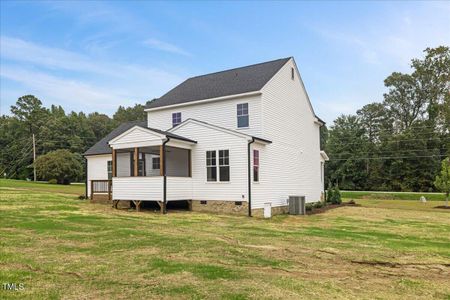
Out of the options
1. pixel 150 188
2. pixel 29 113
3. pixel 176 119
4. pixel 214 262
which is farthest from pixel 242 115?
pixel 29 113

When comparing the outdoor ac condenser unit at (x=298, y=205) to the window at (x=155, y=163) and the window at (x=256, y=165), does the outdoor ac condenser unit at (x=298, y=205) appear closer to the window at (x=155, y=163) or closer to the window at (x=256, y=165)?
the window at (x=256, y=165)

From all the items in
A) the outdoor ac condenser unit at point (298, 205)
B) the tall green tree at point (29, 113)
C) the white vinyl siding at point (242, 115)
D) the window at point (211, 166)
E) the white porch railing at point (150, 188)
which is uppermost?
the tall green tree at point (29, 113)

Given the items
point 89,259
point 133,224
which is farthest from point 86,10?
point 89,259

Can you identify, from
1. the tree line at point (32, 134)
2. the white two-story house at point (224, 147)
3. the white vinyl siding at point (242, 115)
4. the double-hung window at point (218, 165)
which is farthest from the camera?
the tree line at point (32, 134)

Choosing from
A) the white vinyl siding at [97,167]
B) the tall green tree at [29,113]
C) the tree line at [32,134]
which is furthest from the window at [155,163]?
the tall green tree at [29,113]

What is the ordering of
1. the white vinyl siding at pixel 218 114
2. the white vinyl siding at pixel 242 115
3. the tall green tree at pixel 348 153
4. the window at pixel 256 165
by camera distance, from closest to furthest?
1. the window at pixel 256 165
2. the white vinyl siding at pixel 218 114
3. the white vinyl siding at pixel 242 115
4. the tall green tree at pixel 348 153

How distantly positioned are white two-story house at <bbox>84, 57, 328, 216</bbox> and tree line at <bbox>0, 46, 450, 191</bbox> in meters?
27.8

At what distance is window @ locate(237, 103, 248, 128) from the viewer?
1884cm

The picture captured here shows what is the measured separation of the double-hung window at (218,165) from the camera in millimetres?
17391

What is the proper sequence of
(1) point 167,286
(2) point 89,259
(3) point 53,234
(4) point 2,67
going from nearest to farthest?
(1) point 167,286, (2) point 89,259, (3) point 53,234, (4) point 2,67

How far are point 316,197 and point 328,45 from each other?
10.4 meters

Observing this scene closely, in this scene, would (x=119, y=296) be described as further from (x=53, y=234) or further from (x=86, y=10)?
(x=86, y=10)

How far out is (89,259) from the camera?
696 centimetres

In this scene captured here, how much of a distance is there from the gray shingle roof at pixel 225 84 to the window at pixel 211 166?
3.66 meters
